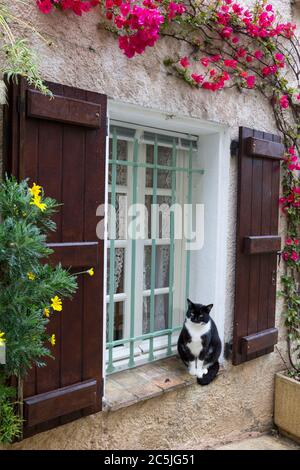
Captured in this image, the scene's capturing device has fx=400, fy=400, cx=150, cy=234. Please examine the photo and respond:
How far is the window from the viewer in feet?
9.86

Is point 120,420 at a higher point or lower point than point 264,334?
lower

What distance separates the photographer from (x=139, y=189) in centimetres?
316

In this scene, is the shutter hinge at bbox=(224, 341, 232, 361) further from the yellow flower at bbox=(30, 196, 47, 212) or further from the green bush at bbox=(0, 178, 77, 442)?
the yellow flower at bbox=(30, 196, 47, 212)

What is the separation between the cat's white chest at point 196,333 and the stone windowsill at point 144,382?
9.7 inches

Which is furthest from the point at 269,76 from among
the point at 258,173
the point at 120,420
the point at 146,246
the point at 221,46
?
the point at 120,420

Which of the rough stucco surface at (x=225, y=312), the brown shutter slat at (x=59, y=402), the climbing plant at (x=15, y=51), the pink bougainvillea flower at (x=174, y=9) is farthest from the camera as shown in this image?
the pink bougainvillea flower at (x=174, y=9)

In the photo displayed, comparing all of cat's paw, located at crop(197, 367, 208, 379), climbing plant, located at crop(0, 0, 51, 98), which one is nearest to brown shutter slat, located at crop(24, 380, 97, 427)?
cat's paw, located at crop(197, 367, 208, 379)

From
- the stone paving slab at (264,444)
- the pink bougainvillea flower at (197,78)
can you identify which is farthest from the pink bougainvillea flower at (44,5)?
the stone paving slab at (264,444)

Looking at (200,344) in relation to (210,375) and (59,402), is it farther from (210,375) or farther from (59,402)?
(59,402)

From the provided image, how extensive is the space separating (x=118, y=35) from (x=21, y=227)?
1577 mm

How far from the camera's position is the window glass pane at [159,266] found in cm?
328

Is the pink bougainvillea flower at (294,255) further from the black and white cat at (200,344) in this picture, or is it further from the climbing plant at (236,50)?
the black and white cat at (200,344)

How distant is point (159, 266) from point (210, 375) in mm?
956

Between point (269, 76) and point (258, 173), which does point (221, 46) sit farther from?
point (258, 173)
